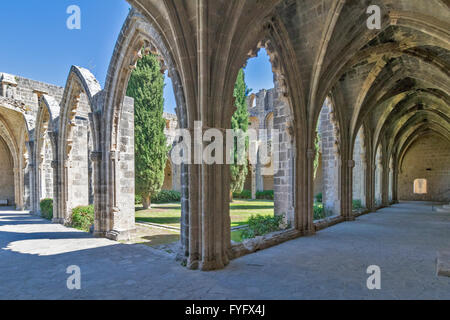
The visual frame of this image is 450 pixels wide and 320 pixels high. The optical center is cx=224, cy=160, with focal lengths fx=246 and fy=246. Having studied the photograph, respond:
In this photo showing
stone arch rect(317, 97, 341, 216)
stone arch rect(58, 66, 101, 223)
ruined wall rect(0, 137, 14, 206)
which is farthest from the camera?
ruined wall rect(0, 137, 14, 206)

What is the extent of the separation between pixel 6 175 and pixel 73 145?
10.5 meters

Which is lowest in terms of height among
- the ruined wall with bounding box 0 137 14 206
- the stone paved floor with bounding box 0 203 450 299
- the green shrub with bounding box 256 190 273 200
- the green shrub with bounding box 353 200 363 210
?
the green shrub with bounding box 256 190 273 200

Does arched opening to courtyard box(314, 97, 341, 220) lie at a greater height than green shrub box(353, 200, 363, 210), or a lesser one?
greater

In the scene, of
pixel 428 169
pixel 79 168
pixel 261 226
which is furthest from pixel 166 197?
pixel 428 169

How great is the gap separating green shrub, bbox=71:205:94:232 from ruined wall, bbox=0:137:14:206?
35.8ft

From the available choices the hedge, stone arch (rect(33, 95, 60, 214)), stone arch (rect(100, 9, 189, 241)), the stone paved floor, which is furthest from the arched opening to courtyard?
the hedge

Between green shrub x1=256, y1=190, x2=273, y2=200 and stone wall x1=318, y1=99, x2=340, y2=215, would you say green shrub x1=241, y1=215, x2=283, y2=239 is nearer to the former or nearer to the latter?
stone wall x1=318, y1=99, x2=340, y2=215

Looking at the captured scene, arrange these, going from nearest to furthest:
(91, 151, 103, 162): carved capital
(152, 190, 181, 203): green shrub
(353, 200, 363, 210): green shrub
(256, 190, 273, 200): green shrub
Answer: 1. (91, 151, 103, 162): carved capital
2. (353, 200, 363, 210): green shrub
3. (152, 190, 181, 203): green shrub
4. (256, 190, 273, 200): green shrub

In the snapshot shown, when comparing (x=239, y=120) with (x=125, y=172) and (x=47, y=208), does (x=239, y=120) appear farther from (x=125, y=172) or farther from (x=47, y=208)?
(x=47, y=208)

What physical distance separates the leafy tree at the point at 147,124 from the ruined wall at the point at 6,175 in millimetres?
8565

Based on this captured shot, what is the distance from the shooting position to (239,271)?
3500mm

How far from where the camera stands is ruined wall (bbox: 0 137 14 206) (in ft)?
47.6

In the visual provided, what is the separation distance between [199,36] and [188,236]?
298 cm

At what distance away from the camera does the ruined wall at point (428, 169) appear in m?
16.4
